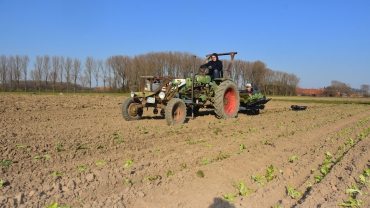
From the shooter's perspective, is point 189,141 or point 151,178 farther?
point 189,141

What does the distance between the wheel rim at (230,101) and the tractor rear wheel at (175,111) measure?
8.44 ft

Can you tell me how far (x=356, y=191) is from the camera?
3.64 meters

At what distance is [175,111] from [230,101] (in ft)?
10.1

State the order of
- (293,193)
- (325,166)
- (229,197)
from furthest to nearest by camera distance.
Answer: (325,166) → (293,193) → (229,197)

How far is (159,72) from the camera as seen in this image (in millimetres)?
47375

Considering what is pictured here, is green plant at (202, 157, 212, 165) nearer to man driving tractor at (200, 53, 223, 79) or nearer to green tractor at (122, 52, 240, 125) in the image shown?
green tractor at (122, 52, 240, 125)

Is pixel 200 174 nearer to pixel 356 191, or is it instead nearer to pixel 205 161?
pixel 205 161

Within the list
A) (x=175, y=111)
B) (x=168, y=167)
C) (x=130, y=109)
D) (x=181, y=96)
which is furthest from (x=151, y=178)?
(x=181, y=96)

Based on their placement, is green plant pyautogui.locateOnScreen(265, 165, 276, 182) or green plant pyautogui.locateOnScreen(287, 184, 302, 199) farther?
→ green plant pyautogui.locateOnScreen(265, 165, 276, 182)

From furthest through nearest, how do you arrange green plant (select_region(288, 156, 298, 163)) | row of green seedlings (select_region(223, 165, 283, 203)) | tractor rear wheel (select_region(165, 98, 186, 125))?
tractor rear wheel (select_region(165, 98, 186, 125)) < green plant (select_region(288, 156, 298, 163)) < row of green seedlings (select_region(223, 165, 283, 203))

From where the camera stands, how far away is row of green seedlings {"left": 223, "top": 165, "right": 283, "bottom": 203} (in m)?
3.52

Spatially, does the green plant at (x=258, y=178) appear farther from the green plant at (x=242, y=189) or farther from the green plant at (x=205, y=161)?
the green plant at (x=205, y=161)

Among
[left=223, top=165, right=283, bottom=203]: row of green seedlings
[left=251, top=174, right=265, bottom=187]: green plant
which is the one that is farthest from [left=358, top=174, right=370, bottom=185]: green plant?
[left=251, top=174, right=265, bottom=187]: green plant

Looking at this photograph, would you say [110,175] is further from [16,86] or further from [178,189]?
[16,86]
